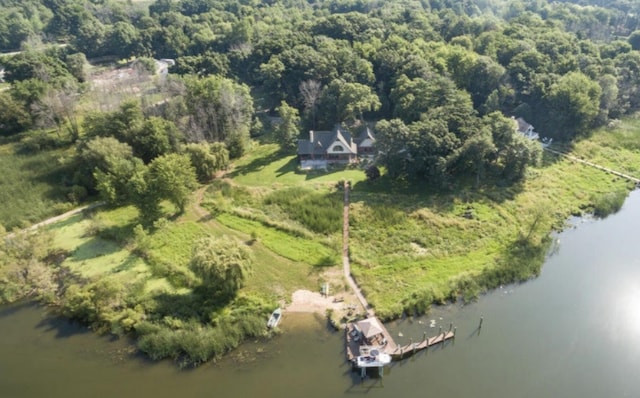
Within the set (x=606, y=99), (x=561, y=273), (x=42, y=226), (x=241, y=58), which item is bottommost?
(x=561, y=273)

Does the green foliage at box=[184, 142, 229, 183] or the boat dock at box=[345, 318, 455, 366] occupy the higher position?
the green foliage at box=[184, 142, 229, 183]

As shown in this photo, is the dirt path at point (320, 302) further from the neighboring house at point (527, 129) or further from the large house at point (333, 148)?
the neighboring house at point (527, 129)

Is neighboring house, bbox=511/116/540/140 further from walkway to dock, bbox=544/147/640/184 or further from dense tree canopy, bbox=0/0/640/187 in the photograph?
walkway to dock, bbox=544/147/640/184

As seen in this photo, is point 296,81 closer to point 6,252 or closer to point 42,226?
point 42,226

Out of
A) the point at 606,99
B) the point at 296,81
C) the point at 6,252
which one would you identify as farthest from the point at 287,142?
the point at 606,99

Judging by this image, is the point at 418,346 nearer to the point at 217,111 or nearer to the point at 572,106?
the point at 217,111

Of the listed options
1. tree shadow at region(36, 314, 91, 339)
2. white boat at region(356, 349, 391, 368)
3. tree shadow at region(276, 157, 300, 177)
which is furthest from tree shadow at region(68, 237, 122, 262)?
white boat at region(356, 349, 391, 368)
